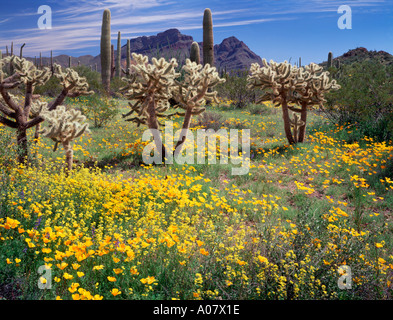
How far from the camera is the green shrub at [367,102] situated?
34.5 ft

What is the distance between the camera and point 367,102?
1119cm

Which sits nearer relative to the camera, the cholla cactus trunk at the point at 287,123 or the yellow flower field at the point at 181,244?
the yellow flower field at the point at 181,244

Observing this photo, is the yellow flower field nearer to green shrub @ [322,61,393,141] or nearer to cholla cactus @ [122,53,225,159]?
cholla cactus @ [122,53,225,159]

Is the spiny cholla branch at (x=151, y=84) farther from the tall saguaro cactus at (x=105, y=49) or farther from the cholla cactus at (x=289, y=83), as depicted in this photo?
the tall saguaro cactus at (x=105, y=49)

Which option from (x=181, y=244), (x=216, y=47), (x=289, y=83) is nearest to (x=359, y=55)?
(x=289, y=83)

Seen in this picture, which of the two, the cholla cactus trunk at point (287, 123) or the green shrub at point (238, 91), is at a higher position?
the green shrub at point (238, 91)

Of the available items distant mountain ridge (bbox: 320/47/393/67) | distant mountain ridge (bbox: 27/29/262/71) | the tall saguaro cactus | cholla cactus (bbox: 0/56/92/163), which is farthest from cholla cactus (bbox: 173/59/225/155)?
distant mountain ridge (bbox: 27/29/262/71)

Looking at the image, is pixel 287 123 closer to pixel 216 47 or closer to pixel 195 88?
pixel 195 88

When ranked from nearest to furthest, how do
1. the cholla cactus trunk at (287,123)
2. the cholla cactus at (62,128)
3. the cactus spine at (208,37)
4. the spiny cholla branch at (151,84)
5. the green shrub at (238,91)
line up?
the cholla cactus at (62,128)
the spiny cholla branch at (151,84)
the cholla cactus trunk at (287,123)
the green shrub at (238,91)
the cactus spine at (208,37)

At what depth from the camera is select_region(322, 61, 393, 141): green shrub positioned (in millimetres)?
10522

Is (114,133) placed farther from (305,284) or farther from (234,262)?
(305,284)

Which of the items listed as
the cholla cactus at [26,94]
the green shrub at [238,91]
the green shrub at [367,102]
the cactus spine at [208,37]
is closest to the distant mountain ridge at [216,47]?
the cactus spine at [208,37]

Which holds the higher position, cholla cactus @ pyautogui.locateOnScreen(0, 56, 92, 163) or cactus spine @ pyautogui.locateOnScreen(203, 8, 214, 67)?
cactus spine @ pyautogui.locateOnScreen(203, 8, 214, 67)
